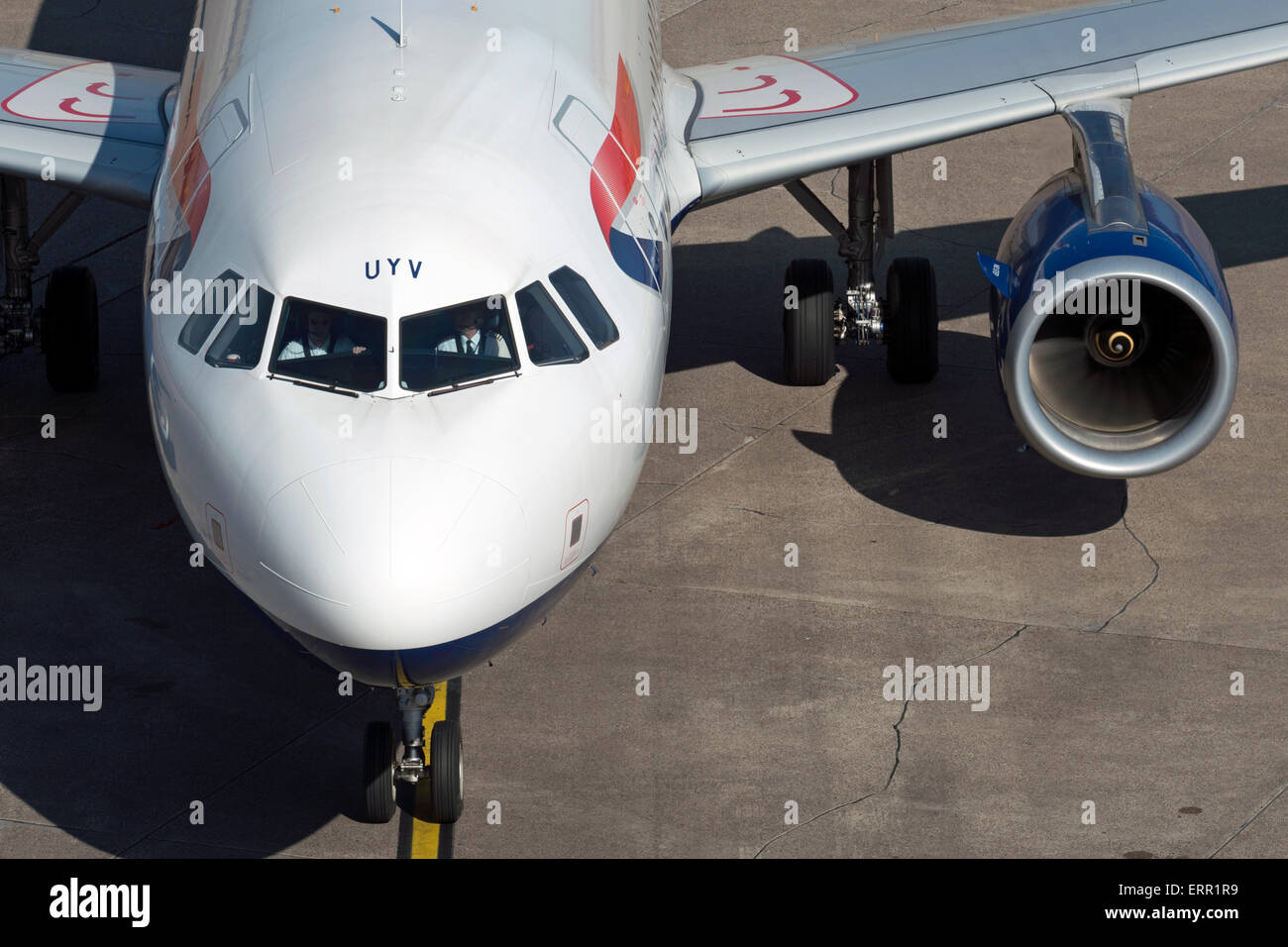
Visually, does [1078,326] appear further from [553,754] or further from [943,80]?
[553,754]

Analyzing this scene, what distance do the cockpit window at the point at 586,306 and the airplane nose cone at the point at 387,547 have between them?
1.25m

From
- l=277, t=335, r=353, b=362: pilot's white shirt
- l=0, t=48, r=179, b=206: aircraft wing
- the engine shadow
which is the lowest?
the engine shadow

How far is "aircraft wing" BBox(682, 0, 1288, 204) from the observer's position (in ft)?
40.5

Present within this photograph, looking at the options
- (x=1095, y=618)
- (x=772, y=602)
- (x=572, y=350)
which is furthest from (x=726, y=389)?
(x=572, y=350)

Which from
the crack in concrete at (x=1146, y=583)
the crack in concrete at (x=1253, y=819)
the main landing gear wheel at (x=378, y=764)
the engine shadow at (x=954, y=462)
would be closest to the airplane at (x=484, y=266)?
the main landing gear wheel at (x=378, y=764)

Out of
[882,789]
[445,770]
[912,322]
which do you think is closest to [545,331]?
[445,770]

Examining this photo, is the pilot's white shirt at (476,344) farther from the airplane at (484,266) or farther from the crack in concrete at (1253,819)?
the crack in concrete at (1253,819)

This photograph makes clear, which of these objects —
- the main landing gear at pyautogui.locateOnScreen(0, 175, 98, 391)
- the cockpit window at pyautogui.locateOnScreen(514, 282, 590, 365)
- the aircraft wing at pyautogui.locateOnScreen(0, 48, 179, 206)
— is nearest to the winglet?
the cockpit window at pyautogui.locateOnScreen(514, 282, 590, 365)

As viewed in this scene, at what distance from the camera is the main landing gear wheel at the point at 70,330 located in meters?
13.8

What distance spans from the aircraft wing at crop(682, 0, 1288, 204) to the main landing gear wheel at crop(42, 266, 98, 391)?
511 centimetres

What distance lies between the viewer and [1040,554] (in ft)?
39.8

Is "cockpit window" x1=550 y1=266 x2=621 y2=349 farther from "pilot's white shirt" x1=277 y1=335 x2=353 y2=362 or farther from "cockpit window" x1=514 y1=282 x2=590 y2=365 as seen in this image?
"pilot's white shirt" x1=277 y1=335 x2=353 y2=362

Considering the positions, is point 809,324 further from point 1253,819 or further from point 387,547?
point 387,547

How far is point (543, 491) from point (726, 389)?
6.21 meters
